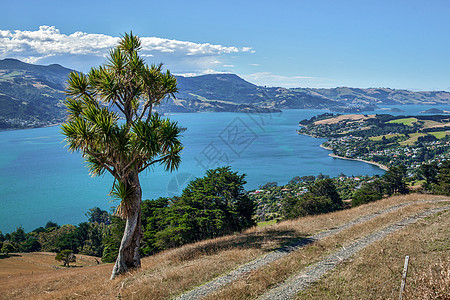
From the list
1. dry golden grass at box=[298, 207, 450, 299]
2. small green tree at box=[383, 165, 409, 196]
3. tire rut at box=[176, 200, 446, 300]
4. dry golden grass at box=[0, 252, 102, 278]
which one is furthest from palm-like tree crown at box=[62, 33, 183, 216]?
small green tree at box=[383, 165, 409, 196]

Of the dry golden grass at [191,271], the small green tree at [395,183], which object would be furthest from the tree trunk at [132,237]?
the small green tree at [395,183]

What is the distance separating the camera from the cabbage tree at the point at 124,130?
35.6 feet

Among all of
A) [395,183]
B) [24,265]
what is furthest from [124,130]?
[395,183]

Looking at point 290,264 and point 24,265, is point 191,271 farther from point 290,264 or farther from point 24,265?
Answer: point 24,265

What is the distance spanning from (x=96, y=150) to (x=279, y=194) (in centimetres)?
8508

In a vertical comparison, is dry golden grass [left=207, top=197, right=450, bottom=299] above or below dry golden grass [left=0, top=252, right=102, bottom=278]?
above

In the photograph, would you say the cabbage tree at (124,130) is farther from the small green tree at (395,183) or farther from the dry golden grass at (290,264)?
the small green tree at (395,183)

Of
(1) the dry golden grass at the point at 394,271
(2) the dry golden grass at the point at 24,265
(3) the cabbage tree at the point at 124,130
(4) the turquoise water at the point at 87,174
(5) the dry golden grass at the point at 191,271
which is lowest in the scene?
(4) the turquoise water at the point at 87,174

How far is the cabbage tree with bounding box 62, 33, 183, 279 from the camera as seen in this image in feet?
35.6

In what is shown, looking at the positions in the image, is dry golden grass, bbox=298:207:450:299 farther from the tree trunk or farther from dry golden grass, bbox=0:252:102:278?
dry golden grass, bbox=0:252:102:278

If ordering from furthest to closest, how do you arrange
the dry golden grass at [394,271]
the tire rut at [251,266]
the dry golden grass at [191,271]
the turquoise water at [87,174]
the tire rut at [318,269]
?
the turquoise water at [87,174]
the dry golden grass at [191,271]
the tire rut at [251,266]
the tire rut at [318,269]
the dry golden grass at [394,271]

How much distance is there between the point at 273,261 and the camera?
10.1 m

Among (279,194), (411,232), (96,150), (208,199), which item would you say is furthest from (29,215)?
(411,232)

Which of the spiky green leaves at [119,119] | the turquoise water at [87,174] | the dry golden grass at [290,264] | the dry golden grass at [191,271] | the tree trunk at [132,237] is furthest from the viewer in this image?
the turquoise water at [87,174]
